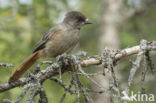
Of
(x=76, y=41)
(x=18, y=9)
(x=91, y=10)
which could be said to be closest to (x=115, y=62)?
(x=76, y=41)

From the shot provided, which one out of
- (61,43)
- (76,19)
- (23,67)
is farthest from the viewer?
(76,19)

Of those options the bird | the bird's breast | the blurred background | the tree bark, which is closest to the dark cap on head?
the bird

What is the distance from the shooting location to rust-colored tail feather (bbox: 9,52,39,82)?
3.95 meters

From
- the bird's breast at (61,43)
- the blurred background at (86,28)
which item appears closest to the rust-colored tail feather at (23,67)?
the bird's breast at (61,43)

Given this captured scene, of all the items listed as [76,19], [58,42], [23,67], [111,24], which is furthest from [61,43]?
[111,24]

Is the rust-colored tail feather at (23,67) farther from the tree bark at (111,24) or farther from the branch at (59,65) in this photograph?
the tree bark at (111,24)

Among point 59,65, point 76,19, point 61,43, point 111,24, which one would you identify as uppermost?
point 111,24

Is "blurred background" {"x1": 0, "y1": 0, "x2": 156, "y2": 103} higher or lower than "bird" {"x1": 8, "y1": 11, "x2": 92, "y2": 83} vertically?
higher

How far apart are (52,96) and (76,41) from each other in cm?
103

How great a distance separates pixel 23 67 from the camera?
4625mm

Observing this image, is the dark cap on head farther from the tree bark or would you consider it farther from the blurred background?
the tree bark

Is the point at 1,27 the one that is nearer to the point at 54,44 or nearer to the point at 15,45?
the point at 15,45

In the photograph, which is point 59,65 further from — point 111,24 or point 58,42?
point 111,24

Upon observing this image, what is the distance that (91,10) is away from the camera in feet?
36.8
